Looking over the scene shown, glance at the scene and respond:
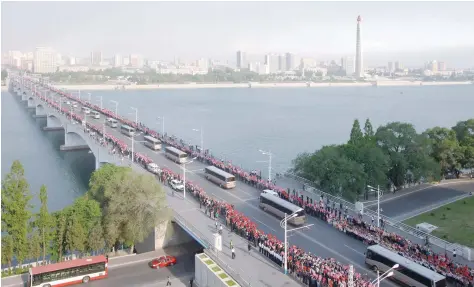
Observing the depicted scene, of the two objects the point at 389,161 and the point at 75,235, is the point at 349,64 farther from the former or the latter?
the point at 75,235

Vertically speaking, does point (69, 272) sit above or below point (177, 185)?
below

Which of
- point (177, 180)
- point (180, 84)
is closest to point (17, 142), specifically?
point (177, 180)

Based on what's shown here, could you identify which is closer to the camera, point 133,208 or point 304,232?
point 304,232

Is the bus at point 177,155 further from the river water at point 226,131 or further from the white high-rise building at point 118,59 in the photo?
the white high-rise building at point 118,59

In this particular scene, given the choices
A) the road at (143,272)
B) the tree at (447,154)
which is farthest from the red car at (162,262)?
the tree at (447,154)

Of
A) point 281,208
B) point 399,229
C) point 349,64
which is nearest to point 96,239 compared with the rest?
point 281,208

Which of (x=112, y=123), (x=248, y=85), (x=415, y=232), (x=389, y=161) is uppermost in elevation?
(x=248, y=85)

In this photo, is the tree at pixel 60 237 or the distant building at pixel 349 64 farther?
the distant building at pixel 349 64
